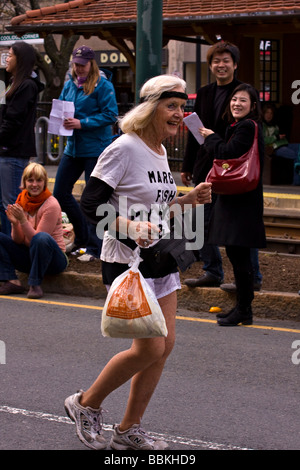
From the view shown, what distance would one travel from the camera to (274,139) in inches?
660

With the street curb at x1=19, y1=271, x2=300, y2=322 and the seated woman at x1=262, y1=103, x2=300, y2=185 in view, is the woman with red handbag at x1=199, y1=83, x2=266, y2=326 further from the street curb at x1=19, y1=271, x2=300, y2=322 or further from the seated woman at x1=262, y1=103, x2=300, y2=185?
the seated woman at x1=262, y1=103, x2=300, y2=185

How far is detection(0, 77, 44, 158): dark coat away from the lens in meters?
9.10

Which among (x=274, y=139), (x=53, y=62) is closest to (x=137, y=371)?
(x=274, y=139)

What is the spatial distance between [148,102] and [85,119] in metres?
4.82

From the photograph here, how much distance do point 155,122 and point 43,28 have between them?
41.2ft

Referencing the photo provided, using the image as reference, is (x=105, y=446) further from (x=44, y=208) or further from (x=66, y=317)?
(x=44, y=208)

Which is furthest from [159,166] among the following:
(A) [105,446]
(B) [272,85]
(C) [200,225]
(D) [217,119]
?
(B) [272,85]

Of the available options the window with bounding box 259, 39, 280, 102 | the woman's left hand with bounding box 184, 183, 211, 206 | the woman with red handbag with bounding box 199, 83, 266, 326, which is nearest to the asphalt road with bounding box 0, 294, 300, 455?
the woman with red handbag with bounding box 199, 83, 266, 326

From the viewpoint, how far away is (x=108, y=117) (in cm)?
928

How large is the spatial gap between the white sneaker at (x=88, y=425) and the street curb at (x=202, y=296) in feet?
11.7

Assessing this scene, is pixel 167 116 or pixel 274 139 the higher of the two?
pixel 167 116

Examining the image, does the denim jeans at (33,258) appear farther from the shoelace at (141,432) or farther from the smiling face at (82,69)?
the shoelace at (141,432)

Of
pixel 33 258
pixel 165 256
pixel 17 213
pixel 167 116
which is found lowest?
pixel 33 258

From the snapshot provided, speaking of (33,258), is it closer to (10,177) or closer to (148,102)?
(10,177)
